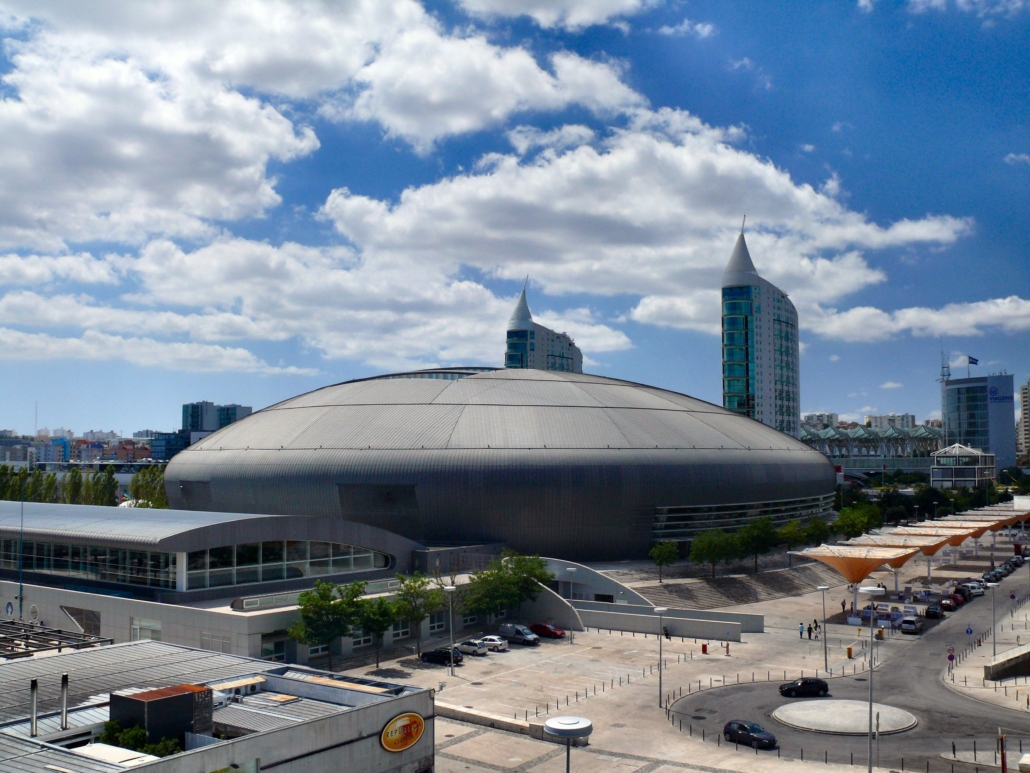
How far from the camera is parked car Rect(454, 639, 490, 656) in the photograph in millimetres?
55250

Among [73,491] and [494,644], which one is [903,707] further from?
[73,491]

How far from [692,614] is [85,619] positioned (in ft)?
130

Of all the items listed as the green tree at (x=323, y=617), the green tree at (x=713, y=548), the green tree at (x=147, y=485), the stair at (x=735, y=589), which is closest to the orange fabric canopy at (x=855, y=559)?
the green tree at (x=713, y=548)

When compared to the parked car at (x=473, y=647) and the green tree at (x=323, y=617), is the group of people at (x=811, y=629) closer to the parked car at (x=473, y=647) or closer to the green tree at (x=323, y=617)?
the parked car at (x=473, y=647)

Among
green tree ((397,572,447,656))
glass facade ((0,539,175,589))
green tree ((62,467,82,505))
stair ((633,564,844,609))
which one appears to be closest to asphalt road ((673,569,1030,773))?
stair ((633,564,844,609))

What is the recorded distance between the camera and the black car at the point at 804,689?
146ft

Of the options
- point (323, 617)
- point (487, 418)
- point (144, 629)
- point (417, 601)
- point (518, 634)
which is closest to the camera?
point (323, 617)

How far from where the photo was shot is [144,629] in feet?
171

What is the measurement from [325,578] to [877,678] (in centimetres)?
3446

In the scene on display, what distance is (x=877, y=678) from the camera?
48656mm

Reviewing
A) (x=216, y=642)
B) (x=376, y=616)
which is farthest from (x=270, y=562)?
(x=376, y=616)

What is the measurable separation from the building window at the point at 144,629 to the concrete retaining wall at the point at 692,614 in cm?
2853

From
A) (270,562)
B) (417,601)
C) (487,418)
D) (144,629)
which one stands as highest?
(487,418)

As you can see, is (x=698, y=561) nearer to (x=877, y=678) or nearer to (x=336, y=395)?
(x=877, y=678)
